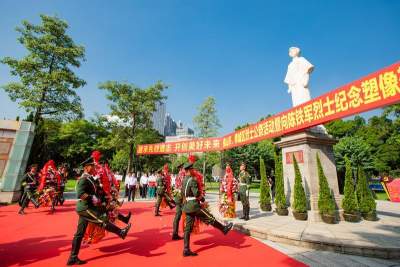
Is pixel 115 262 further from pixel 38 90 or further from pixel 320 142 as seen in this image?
pixel 38 90

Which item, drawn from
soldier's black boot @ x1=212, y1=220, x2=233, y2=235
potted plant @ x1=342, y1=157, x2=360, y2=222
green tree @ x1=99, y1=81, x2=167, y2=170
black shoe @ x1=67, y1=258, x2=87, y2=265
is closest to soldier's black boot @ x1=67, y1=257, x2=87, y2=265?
black shoe @ x1=67, y1=258, x2=87, y2=265

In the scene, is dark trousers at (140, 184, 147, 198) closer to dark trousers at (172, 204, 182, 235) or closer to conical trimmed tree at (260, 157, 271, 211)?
conical trimmed tree at (260, 157, 271, 211)

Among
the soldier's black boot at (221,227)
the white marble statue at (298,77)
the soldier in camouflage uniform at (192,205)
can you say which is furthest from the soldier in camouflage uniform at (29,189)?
the white marble statue at (298,77)

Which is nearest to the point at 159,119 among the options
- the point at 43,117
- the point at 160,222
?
the point at 43,117

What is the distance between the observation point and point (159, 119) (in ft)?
553

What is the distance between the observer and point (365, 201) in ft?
26.6

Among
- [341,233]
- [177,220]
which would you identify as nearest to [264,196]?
[341,233]

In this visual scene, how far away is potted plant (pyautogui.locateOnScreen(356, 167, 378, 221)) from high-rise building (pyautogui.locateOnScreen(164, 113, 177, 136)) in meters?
168

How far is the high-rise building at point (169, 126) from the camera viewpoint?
178275 mm

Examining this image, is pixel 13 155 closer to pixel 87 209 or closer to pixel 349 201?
pixel 87 209

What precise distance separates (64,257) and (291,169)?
8110mm

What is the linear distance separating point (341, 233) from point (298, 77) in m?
6.46

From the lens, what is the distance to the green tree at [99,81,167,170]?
74.5 ft

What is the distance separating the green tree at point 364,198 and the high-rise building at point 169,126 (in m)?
168
